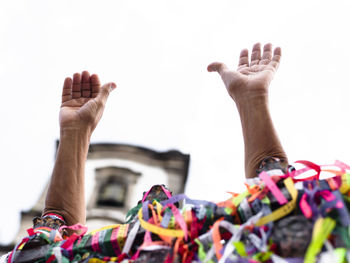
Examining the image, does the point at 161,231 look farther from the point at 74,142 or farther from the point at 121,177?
the point at 121,177

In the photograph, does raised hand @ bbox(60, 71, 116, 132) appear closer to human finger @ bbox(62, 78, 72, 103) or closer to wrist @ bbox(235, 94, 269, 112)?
human finger @ bbox(62, 78, 72, 103)

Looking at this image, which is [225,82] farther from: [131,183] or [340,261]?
[131,183]

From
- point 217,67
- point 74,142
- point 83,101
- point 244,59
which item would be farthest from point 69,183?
point 244,59

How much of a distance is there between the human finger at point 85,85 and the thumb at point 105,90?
0.07 m

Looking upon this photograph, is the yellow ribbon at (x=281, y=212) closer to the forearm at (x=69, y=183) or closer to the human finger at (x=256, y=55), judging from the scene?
the forearm at (x=69, y=183)

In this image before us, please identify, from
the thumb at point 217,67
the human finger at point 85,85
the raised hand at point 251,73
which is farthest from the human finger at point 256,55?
the human finger at point 85,85

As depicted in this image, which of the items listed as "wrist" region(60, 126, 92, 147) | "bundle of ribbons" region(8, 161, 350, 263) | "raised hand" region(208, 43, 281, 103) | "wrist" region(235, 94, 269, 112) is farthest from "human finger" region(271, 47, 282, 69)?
"wrist" region(60, 126, 92, 147)

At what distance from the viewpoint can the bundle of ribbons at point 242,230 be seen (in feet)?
2.37

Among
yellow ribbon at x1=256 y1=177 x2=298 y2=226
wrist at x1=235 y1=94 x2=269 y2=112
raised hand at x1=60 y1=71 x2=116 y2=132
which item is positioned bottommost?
yellow ribbon at x1=256 y1=177 x2=298 y2=226

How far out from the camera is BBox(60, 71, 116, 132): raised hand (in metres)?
1.69

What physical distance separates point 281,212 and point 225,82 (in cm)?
89

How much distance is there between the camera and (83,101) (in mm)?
1901

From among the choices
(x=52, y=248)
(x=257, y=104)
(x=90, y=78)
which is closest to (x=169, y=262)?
(x=52, y=248)

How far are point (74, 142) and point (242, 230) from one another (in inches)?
38.5
